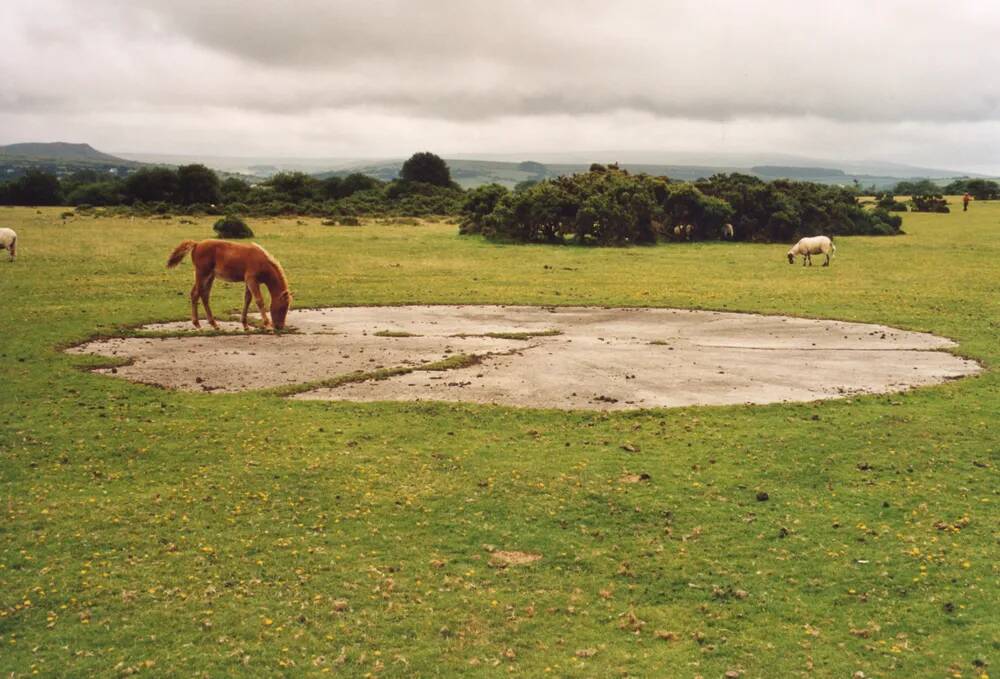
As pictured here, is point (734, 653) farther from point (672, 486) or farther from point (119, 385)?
point (119, 385)

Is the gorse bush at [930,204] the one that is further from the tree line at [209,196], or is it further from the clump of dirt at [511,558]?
the clump of dirt at [511,558]

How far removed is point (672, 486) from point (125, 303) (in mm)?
20741

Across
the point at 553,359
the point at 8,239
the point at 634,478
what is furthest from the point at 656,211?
the point at 634,478

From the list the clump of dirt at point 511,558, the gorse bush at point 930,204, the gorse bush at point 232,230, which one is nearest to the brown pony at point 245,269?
the clump of dirt at point 511,558

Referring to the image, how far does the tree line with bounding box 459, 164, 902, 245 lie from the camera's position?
166 feet

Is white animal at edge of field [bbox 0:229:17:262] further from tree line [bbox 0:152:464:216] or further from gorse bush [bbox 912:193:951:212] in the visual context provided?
gorse bush [bbox 912:193:951:212]

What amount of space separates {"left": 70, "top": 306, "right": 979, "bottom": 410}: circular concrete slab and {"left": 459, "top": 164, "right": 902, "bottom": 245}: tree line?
26339 millimetres

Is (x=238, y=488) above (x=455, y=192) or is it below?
below

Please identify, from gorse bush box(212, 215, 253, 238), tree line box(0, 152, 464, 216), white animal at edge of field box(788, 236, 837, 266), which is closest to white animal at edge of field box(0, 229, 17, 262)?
gorse bush box(212, 215, 253, 238)

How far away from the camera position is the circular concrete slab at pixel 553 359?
53.0ft

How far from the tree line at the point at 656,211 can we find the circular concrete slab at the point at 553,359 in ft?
86.4

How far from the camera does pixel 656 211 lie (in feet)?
172

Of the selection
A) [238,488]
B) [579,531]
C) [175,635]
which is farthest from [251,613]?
[579,531]

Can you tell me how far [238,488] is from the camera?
10898mm
